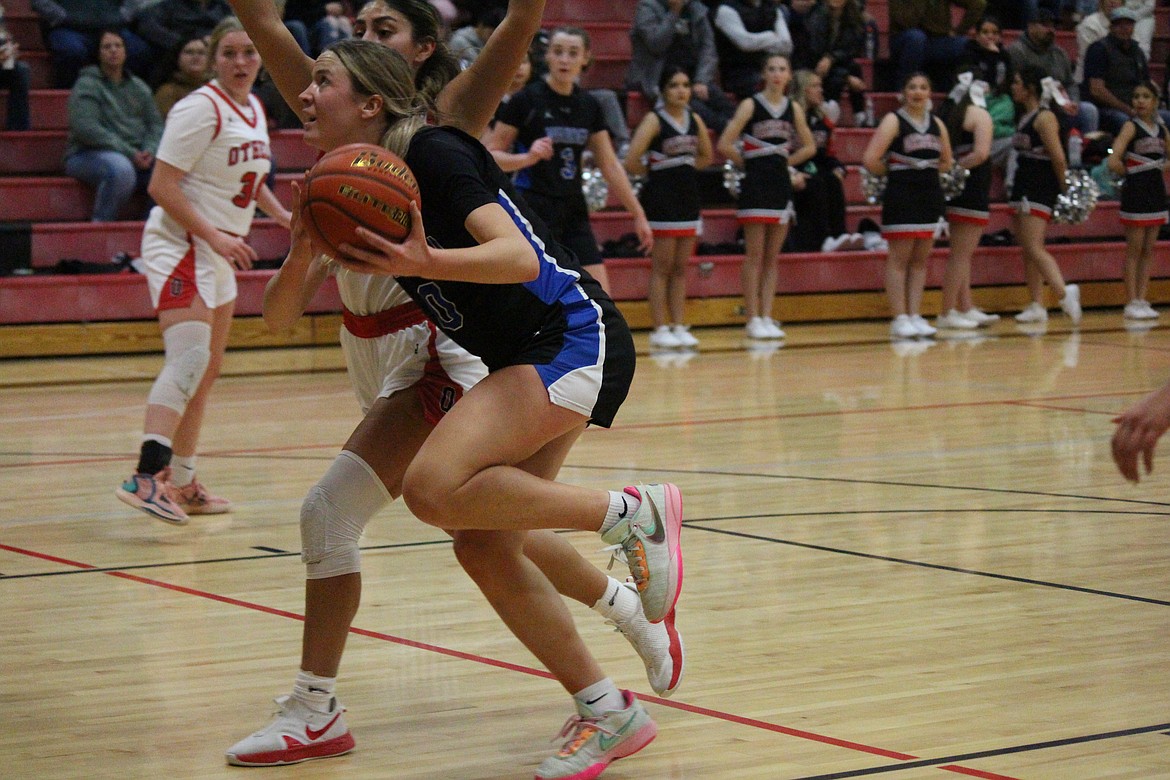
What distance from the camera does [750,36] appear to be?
14031 millimetres

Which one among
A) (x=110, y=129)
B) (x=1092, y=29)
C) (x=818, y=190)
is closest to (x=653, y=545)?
(x=110, y=129)

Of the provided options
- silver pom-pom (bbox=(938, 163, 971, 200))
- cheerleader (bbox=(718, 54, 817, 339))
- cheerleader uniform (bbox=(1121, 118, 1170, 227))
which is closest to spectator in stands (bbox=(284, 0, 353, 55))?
cheerleader (bbox=(718, 54, 817, 339))

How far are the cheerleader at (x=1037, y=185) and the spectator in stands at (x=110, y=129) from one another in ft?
23.3

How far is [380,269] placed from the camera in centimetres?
266

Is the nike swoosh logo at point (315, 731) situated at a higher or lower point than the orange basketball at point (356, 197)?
lower

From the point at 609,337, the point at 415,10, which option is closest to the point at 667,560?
the point at 609,337

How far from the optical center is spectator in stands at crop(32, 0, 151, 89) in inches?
483

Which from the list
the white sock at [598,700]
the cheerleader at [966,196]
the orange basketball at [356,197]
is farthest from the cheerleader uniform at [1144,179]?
the orange basketball at [356,197]

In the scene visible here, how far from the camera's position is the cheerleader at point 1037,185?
13.4 metres

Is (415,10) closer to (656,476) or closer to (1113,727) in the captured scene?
(1113,727)

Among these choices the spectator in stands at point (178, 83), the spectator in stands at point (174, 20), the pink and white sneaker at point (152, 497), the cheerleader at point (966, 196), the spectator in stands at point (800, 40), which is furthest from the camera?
the spectator in stands at point (800, 40)

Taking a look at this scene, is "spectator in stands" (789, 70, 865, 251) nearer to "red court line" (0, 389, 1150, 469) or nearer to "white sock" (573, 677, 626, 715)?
"red court line" (0, 389, 1150, 469)

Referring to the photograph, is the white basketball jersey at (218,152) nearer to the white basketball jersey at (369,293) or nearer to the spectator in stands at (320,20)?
the white basketball jersey at (369,293)

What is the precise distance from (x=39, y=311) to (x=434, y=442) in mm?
8696
